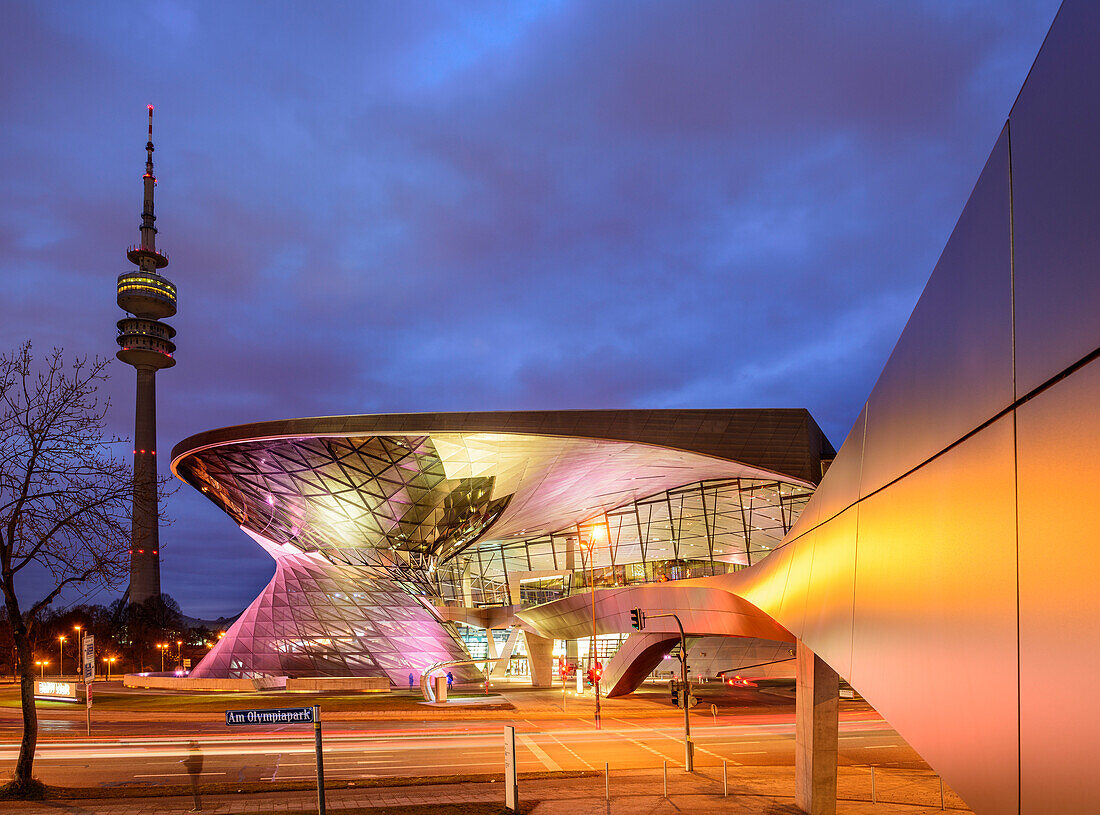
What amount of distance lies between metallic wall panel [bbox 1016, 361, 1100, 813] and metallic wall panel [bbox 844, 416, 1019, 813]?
6.4 inches

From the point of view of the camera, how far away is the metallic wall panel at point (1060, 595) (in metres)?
2.64

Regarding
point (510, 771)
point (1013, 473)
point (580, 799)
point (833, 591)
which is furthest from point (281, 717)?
point (1013, 473)

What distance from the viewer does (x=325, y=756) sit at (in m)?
25.6

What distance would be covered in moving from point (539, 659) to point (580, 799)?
4471 cm

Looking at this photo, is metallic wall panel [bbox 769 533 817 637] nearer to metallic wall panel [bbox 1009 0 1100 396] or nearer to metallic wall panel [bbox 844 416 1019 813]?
metallic wall panel [bbox 844 416 1019 813]

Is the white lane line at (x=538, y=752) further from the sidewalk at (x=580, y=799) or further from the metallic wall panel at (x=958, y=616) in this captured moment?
the metallic wall panel at (x=958, y=616)

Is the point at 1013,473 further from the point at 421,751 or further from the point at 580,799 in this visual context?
the point at 421,751

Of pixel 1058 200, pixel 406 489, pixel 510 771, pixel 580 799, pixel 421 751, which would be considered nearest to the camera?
pixel 1058 200

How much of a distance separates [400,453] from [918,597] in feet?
150

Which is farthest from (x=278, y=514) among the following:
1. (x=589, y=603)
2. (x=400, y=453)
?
(x=589, y=603)

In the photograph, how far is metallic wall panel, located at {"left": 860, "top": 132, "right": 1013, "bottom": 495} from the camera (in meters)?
3.61

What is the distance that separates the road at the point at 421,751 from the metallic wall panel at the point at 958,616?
19635 mm

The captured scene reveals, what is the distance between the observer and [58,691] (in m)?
46.5

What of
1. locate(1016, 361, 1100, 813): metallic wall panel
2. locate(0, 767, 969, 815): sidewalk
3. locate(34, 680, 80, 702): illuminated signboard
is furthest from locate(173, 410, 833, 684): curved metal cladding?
locate(1016, 361, 1100, 813): metallic wall panel
